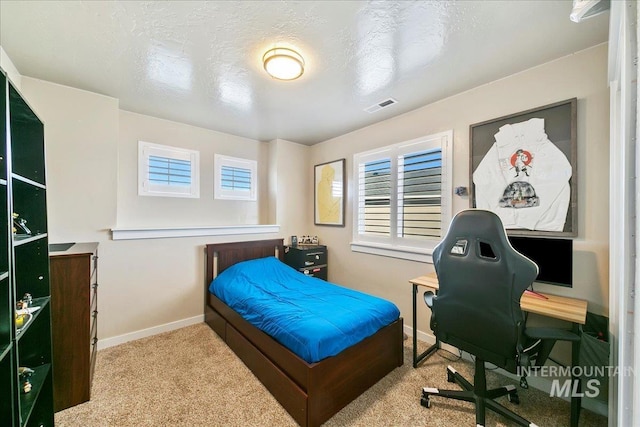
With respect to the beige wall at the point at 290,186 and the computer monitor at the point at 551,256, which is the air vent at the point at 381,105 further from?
the computer monitor at the point at 551,256

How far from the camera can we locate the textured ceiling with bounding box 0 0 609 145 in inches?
56.9

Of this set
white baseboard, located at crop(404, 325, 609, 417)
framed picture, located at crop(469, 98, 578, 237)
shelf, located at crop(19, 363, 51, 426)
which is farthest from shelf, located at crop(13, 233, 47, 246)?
white baseboard, located at crop(404, 325, 609, 417)

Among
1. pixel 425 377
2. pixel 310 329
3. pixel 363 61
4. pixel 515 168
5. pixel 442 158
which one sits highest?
pixel 363 61

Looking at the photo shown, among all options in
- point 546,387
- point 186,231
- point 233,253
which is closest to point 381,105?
point 233,253

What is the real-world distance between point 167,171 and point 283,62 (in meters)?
2.18

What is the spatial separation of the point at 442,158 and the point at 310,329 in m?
2.08

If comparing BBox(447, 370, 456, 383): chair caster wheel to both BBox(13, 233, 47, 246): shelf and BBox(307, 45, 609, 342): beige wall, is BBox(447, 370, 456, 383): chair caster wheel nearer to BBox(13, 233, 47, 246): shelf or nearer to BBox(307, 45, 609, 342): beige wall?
BBox(307, 45, 609, 342): beige wall

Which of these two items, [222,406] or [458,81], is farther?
[458,81]

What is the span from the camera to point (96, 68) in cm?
203

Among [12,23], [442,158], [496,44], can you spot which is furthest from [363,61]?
[12,23]

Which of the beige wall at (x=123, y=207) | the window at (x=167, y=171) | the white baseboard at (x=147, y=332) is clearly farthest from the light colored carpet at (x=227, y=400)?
the window at (x=167, y=171)

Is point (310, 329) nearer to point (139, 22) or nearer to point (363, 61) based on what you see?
point (363, 61)

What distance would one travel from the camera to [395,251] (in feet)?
9.84

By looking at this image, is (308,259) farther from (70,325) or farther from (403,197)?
(70,325)
